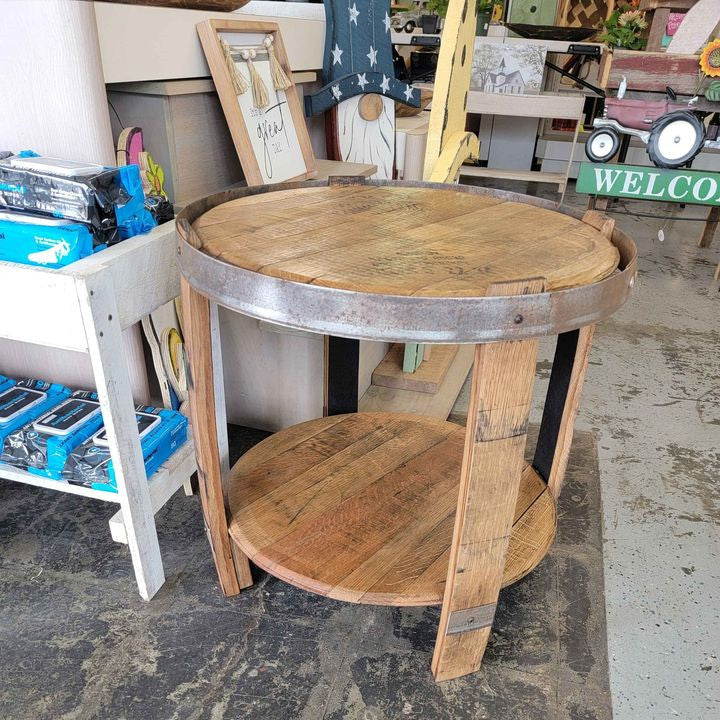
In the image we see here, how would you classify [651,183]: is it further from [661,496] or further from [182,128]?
[182,128]

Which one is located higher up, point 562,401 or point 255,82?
point 255,82

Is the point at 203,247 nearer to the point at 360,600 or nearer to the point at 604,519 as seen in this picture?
the point at 360,600

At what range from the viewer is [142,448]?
4.05ft

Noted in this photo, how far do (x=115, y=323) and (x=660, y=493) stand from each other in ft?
4.61

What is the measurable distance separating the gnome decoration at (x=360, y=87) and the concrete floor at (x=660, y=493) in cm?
104

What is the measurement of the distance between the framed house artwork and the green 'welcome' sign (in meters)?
1.11

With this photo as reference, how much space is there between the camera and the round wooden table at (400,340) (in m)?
0.76

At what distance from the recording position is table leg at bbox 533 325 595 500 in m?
1.16

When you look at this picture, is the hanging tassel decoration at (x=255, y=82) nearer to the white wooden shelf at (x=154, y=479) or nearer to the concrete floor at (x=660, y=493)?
the white wooden shelf at (x=154, y=479)

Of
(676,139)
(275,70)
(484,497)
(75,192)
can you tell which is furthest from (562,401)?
(676,139)

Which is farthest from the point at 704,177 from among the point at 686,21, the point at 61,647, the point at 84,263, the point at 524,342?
the point at 61,647

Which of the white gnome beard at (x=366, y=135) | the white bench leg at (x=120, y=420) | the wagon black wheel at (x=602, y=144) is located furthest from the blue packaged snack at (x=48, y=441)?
the wagon black wheel at (x=602, y=144)


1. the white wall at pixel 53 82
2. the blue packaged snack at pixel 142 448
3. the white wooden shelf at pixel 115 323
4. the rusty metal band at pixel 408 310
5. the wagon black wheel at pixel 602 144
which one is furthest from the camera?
the wagon black wheel at pixel 602 144

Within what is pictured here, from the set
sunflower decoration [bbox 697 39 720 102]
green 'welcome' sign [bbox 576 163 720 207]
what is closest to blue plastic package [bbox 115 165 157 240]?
green 'welcome' sign [bbox 576 163 720 207]
